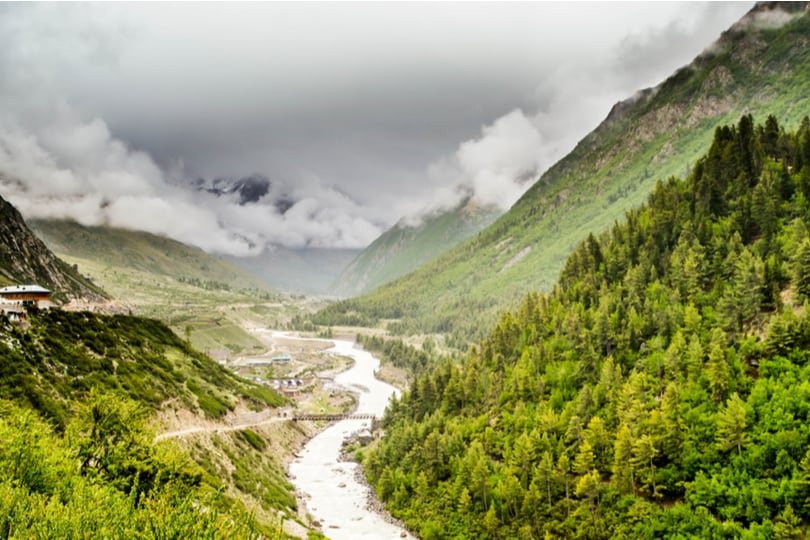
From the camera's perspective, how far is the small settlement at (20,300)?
95281 mm

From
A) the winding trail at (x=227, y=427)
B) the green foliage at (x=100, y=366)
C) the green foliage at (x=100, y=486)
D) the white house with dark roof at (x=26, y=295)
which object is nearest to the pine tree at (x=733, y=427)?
the green foliage at (x=100, y=486)

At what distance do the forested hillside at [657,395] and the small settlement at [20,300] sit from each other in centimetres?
8695

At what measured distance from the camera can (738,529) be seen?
5925cm

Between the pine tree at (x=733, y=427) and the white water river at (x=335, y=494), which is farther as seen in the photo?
the white water river at (x=335, y=494)

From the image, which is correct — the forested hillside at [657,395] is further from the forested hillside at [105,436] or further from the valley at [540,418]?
the forested hillside at [105,436]

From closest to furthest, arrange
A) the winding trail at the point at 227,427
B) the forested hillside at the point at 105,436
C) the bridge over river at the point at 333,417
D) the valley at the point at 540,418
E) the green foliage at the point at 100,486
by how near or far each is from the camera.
Answer: the green foliage at the point at 100,486 < the forested hillside at the point at 105,436 < the valley at the point at 540,418 < the winding trail at the point at 227,427 < the bridge over river at the point at 333,417

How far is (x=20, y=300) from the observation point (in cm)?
11200

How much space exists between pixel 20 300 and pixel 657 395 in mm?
144244

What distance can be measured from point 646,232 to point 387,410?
100632 mm

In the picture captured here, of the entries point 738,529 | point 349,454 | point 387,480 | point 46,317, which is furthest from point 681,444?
point 46,317

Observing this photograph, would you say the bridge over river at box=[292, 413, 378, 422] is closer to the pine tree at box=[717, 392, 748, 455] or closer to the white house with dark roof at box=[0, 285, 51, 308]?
the white house with dark roof at box=[0, 285, 51, 308]

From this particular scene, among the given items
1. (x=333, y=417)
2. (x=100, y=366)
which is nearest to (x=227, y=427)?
(x=100, y=366)

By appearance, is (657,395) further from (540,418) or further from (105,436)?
(105,436)

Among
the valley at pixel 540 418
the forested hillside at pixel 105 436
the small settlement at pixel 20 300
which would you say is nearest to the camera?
the forested hillside at pixel 105 436
